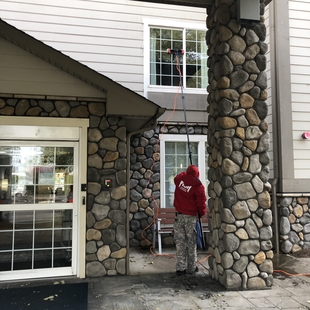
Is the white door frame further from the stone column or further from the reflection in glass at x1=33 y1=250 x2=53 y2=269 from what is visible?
the stone column

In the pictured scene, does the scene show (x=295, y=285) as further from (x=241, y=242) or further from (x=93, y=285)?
(x=93, y=285)

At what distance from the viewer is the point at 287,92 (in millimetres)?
6133

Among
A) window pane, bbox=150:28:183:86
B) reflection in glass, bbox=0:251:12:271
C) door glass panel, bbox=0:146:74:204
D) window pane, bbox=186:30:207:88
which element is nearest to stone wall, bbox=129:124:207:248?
window pane, bbox=150:28:183:86

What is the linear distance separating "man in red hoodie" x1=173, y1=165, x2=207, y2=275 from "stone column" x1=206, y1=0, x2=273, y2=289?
0.35 metres

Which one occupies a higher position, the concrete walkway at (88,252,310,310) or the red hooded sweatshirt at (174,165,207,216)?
the red hooded sweatshirt at (174,165,207,216)

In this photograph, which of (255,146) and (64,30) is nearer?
(255,146)

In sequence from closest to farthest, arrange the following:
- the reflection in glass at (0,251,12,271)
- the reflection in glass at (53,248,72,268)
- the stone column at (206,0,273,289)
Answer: the stone column at (206,0,273,289), the reflection in glass at (0,251,12,271), the reflection in glass at (53,248,72,268)

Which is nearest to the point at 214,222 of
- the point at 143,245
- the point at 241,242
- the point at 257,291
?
the point at 241,242

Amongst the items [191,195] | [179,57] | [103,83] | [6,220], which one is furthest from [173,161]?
[6,220]

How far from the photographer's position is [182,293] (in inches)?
149

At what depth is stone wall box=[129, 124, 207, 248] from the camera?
635 cm

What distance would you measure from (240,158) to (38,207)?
294 centimetres

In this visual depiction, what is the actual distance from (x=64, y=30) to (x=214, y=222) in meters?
4.95

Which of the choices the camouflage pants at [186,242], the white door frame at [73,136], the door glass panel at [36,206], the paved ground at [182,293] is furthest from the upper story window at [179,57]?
the paved ground at [182,293]
